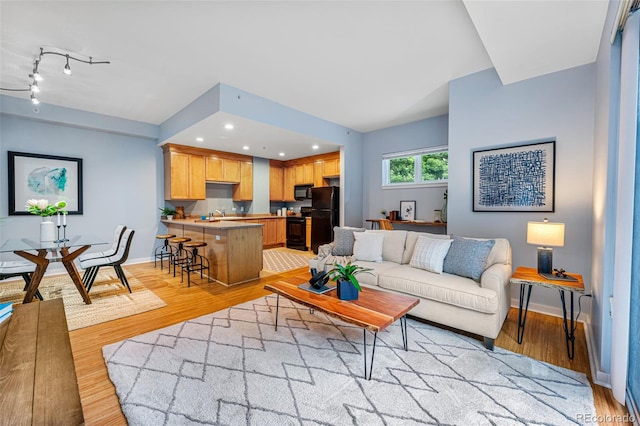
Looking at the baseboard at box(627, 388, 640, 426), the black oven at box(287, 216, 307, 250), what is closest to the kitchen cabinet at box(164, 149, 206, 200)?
the black oven at box(287, 216, 307, 250)

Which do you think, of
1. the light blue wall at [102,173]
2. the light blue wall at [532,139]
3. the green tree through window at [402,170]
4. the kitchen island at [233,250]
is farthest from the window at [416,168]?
the light blue wall at [102,173]

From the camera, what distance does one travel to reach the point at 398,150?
554cm

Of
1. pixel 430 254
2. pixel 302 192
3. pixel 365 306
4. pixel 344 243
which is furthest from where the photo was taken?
pixel 302 192

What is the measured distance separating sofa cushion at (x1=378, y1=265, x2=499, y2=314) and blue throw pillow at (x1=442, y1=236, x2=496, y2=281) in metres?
0.07

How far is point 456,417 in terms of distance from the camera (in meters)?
1.54

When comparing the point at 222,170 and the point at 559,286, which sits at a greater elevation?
the point at 222,170

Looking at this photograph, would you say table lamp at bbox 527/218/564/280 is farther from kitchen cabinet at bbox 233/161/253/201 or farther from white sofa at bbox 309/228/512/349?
kitchen cabinet at bbox 233/161/253/201

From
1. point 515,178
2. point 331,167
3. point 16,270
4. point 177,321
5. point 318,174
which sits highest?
point 331,167

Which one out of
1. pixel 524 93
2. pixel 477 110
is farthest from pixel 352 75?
pixel 524 93

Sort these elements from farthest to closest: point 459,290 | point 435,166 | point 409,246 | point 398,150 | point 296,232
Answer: point 296,232 → point 398,150 → point 435,166 → point 409,246 → point 459,290

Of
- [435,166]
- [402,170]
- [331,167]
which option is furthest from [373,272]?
[331,167]

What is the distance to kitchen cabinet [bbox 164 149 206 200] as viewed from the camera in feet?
18.5

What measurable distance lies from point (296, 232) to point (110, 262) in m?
4.20

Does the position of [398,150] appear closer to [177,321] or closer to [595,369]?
[595,369]
